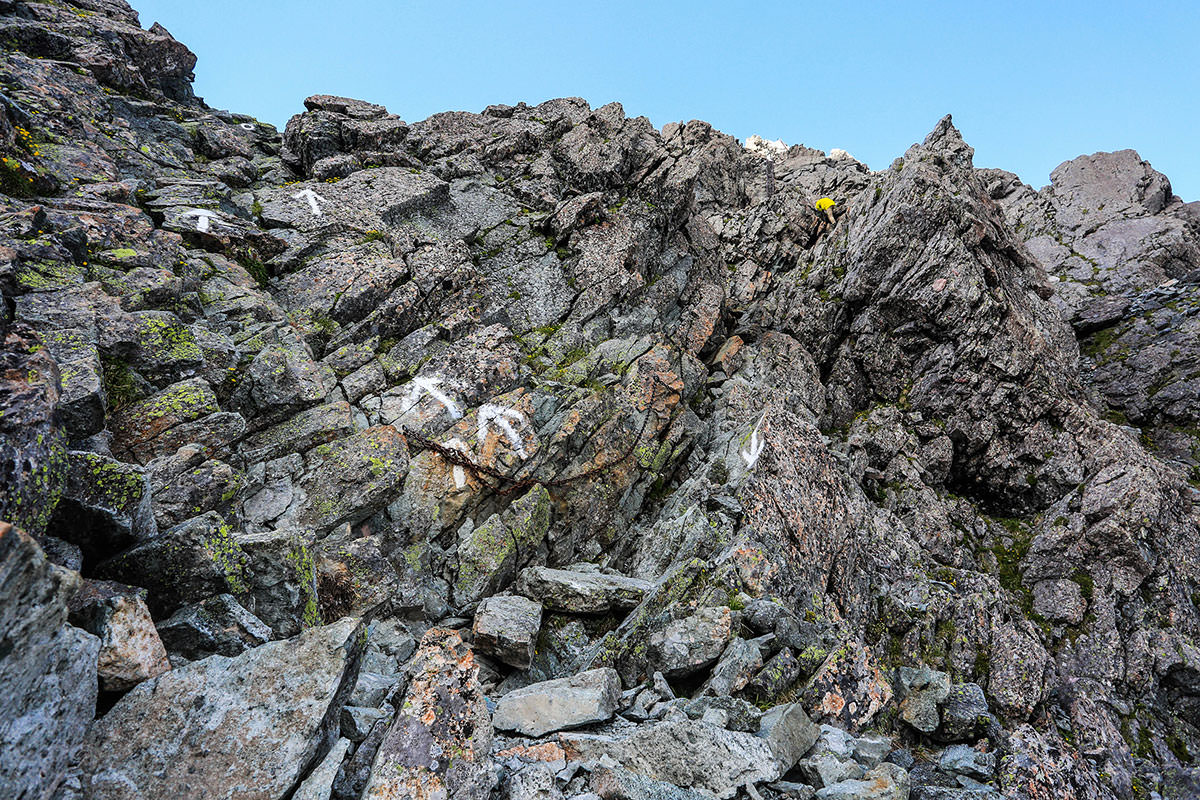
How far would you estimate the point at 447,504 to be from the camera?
21.9m

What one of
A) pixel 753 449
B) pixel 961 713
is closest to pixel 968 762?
pixel 961 713

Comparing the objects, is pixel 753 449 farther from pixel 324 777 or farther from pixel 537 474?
pixel 324 777

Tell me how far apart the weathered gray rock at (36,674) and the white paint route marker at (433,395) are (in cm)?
1683

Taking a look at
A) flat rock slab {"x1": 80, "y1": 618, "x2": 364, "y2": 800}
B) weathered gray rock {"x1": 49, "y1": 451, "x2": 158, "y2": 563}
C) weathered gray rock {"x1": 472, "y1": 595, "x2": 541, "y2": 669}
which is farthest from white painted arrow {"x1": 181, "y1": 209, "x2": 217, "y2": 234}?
flat rock slab {"x1": 80, "y1": 618, "x2": 364, "y2": 800}

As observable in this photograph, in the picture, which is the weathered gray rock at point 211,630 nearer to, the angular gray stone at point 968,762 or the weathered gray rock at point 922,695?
the angular gray stone at point 968,762

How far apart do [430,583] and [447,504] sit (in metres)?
3.07

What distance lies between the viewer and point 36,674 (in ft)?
19.5

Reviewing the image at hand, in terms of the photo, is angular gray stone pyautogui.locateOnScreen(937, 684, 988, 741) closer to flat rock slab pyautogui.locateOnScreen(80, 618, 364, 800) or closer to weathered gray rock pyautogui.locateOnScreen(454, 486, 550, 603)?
weathered gray rock pyautogui.locateOnScreen(454, 486, 550, 603)

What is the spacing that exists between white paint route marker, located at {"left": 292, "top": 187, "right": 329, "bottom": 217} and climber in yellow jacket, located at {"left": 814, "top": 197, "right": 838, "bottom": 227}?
41.8 meters

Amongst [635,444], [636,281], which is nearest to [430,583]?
[635,444]

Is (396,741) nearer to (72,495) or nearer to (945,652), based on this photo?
(72,495)

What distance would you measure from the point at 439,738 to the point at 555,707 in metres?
3.95

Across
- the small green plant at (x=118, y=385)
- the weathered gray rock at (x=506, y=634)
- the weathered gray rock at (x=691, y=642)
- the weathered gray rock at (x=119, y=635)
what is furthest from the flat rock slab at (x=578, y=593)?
the small green plant at (x=118, y=385)

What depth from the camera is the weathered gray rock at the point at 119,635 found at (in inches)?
295
